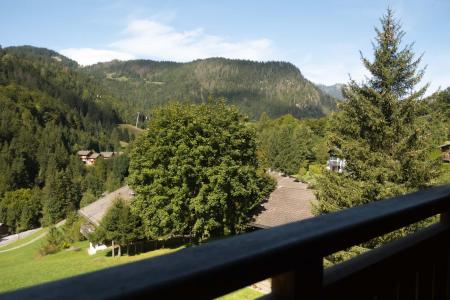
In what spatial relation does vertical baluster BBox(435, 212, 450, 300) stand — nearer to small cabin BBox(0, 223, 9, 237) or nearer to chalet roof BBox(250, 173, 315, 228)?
chalet roof BBox(250, 173, 315, 228)

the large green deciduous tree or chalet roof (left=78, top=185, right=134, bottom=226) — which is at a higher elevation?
the large green deciduous tree

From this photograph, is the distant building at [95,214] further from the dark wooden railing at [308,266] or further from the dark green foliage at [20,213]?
the dark green foliage at [20,213]

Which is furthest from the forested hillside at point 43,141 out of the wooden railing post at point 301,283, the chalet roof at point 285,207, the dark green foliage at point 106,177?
the wooden railing post at point 301,283

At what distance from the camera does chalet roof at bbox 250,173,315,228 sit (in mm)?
21750

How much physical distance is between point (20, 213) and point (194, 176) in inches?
2516

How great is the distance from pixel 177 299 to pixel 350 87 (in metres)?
18.0

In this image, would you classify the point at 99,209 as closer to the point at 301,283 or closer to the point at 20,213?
the point at 301,283

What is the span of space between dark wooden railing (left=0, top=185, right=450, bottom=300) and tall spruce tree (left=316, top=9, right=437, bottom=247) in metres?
14.4

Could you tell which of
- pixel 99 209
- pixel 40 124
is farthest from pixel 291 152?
pixel 40 124

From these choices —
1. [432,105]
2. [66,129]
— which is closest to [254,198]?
[432,105]

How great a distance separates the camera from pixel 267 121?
106 metres

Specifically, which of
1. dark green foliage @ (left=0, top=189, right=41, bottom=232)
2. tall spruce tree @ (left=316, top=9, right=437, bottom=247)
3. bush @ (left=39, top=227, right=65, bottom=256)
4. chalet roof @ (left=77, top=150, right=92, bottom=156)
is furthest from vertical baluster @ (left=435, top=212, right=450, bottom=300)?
chalet roof @ (left=77, top=150, right=92, bottom=156)

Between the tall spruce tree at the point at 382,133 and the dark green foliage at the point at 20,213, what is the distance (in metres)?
69.6

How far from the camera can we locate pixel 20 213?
72500mm
